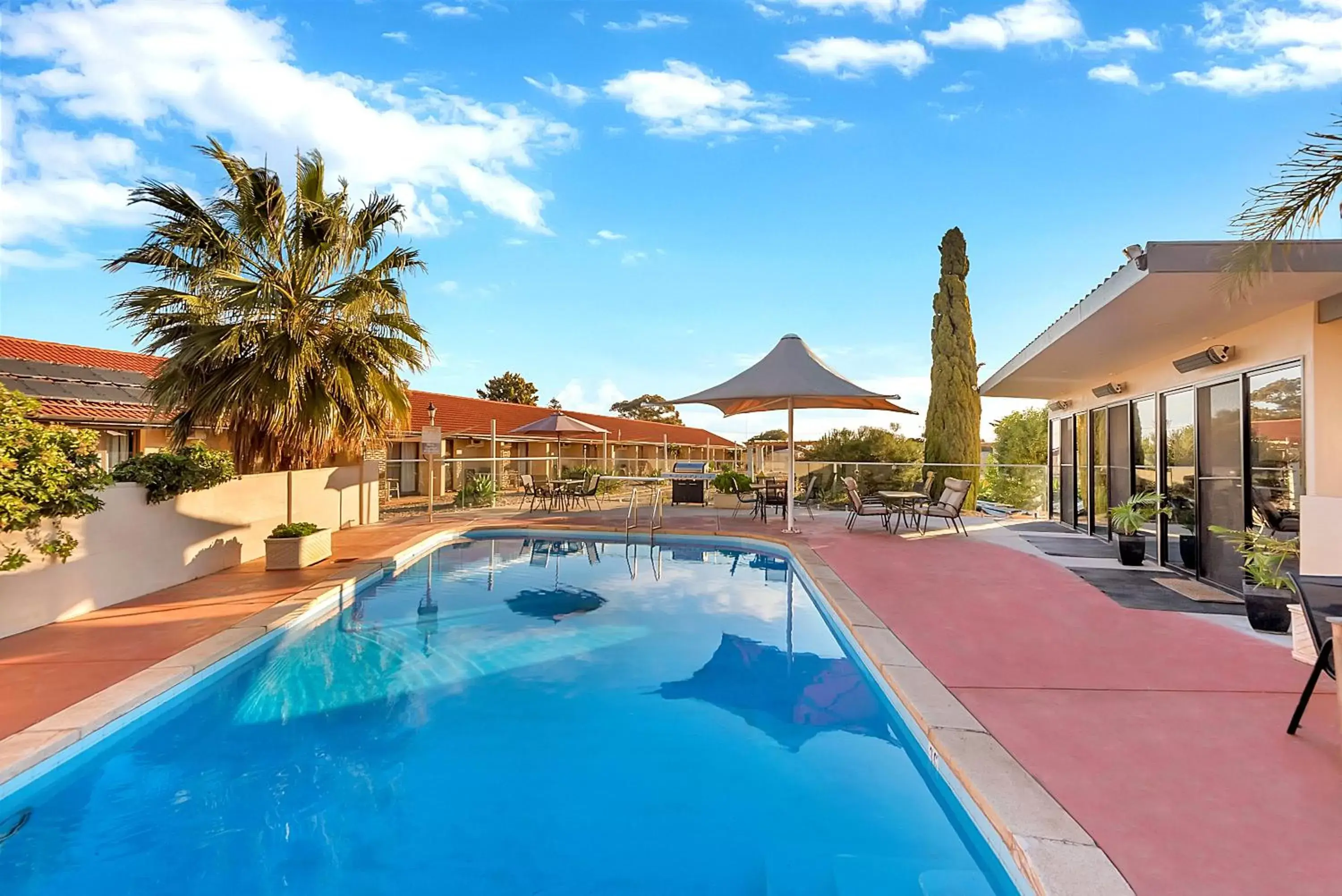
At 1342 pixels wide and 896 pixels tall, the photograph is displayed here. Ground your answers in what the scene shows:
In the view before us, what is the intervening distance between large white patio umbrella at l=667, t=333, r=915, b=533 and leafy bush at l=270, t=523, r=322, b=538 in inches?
217

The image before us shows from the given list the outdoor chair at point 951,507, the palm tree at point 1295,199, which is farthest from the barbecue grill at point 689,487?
the palm tree at point 1295,199

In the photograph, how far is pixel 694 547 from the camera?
10703 millimetres

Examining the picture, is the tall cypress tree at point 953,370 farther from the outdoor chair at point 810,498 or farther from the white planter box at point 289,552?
the white planter box at point 289,552

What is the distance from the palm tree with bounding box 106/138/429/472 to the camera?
7008mm

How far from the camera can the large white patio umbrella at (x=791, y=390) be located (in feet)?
32.8

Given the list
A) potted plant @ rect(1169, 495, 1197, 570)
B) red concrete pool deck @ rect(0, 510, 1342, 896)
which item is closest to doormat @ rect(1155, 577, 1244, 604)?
potted plant @ rect(1169, 495, 1197, 570)

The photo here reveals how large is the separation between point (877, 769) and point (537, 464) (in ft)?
63.3

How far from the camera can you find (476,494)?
1509cm

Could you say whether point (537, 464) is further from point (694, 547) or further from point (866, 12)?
point (866, 12)

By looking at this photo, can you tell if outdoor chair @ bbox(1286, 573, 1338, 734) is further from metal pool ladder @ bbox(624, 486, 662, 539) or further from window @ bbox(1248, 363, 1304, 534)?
metal pool ladder @ bbox(624, 486, 662, 539)

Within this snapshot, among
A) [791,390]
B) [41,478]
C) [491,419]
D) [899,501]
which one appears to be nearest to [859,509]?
[899,501]

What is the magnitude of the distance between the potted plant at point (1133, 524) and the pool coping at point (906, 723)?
3.66 meters

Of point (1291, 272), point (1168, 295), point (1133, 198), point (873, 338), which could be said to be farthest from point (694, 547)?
point (873, 338)

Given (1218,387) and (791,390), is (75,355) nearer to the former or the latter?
(791,390)
